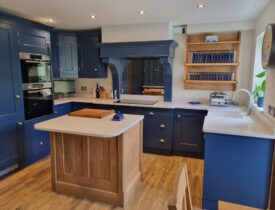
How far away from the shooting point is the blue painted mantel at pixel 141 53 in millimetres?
3625

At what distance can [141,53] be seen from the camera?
3744 millimetres

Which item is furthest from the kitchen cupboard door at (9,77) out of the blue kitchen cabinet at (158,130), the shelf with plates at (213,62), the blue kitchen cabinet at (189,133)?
the shelf with plates at (213,62)

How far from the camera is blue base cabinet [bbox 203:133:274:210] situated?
6.68 feet

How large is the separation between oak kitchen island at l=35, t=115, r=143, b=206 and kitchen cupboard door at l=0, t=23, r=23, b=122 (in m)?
0.97

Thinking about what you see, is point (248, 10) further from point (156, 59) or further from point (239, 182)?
point (239, 182)

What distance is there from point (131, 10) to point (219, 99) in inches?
79.5

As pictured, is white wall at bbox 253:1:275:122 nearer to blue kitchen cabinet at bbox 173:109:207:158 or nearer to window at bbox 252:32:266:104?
window at bbox 252:32:266:104

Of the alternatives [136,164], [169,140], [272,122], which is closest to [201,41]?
[169,140]

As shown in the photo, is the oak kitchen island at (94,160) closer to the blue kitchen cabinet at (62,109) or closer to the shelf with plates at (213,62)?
the blue kitchen cabinet at (62,109)

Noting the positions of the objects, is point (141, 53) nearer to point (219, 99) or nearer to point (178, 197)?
point (219, 99)

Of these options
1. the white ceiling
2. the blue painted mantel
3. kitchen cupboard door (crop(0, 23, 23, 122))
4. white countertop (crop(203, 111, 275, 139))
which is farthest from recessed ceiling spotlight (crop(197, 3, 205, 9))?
kitchen cupboard door (crop(0, 23, 23, 122))

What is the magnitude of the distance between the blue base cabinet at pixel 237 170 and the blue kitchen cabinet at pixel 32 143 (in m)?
2.61

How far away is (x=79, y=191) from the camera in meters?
2.44

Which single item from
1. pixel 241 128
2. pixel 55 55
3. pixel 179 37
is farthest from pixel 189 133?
pixel 55 55
